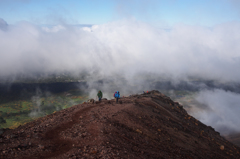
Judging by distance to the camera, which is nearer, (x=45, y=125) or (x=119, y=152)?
(x=119, y=152)

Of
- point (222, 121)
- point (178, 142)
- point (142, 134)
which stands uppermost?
point (142, 134)

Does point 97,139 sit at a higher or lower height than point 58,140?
higher

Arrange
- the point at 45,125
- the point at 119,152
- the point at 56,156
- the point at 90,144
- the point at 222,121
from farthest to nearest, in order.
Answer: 1. the point at 222,121
2. the point at 45,125
3. the point at 90,144
4. the point at 119,152
5. the point at 56,156

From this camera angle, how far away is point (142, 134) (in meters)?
22.6

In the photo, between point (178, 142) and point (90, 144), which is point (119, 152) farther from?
point (178, 142)

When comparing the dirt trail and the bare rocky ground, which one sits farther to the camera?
the dirt trail

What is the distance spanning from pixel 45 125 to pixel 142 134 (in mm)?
12762

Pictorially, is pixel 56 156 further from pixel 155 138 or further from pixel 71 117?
pixel 155 138

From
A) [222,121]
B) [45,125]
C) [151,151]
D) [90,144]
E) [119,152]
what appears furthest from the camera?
[222,121]

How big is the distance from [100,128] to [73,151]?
5.22 metres

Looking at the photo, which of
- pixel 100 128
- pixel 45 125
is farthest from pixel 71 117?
pixel 100 128

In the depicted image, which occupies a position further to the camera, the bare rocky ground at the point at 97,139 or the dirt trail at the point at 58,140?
the dirt trail at the point at 58,140

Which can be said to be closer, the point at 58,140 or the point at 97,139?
the point at 97,139

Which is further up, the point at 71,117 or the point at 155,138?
the point at 71,117
